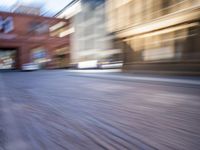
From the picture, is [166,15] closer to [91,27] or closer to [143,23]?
[143,23]

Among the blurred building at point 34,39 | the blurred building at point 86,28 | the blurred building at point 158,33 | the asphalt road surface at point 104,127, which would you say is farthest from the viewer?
the blurred building at point 34,39

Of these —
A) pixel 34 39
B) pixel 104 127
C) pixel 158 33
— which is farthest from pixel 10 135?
pixel 34 39

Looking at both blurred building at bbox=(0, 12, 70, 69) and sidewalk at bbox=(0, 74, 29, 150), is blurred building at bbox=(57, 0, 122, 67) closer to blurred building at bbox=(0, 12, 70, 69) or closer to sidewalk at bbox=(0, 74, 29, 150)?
blurred building at bbox=(0, 12, 70, 69)

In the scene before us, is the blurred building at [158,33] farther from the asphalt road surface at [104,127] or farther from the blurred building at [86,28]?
the blurred building at [86,28]

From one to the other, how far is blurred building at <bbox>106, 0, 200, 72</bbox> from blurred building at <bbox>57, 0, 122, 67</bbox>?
11.8m

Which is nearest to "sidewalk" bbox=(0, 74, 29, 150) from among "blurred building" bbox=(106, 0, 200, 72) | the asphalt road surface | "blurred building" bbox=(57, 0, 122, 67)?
the asphalt road surface

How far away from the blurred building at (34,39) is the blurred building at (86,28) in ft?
6.22

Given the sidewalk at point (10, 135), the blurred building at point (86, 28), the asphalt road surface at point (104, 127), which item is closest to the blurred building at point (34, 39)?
the blurred building at point (86, 28)

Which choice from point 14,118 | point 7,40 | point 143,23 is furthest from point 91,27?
point 14,118

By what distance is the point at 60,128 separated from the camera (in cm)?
221

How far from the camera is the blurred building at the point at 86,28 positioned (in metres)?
26.6

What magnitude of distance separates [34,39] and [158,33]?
21.5 meters

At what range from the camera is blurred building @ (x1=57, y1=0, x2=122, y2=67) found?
26.6 meters

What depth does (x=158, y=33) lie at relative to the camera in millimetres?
11148
